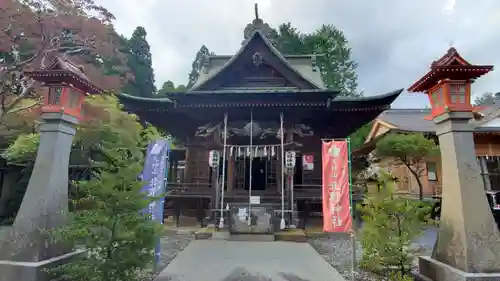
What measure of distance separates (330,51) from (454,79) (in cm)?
2934

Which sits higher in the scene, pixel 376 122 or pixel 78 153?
pixel 376 122

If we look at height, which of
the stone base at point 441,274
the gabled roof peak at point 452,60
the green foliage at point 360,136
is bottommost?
the stone base at point 441,274

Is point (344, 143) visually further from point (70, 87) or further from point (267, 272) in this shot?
point (70, 87)

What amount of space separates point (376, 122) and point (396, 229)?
20.2m

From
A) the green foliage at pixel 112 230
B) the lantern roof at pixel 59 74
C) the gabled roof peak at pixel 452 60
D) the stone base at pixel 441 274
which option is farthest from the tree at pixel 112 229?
the gabled roof peak at pixel 452 60

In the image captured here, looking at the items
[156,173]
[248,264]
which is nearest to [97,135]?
[156,173]

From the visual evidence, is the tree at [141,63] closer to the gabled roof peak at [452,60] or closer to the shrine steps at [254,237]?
the shrine steps at [254,237]

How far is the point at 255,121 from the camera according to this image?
11102mm

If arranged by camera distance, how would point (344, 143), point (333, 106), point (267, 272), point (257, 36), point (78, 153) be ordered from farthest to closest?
point (78, 153) → point (257, 36) → point (333, 106) → point (344, 143) → point (267, 272)

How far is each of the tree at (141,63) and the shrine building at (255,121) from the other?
21004 millimetres

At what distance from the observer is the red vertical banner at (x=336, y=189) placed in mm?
5934

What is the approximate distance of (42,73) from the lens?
15.1ft

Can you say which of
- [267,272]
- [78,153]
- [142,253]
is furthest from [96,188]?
[78,153]

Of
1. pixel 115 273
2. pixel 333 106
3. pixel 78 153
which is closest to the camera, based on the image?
pixel 115 273
